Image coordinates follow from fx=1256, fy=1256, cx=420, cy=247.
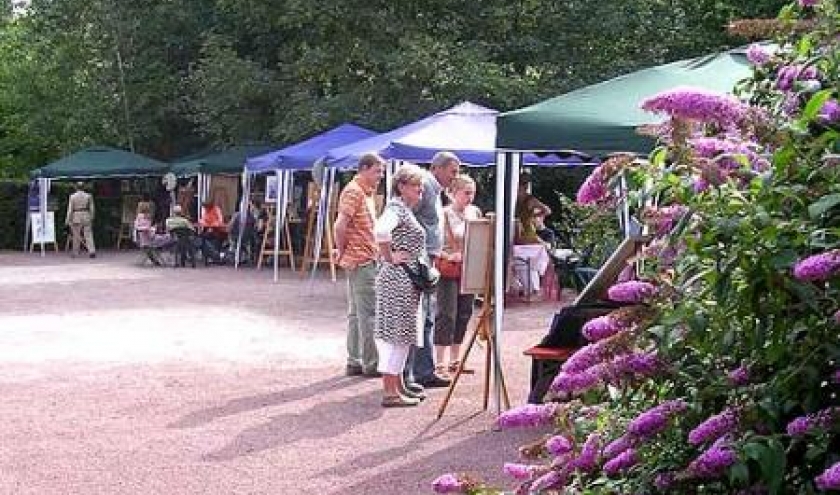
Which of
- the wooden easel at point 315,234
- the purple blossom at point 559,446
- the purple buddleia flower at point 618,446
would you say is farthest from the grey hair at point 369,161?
the wooden easel at point 315,234

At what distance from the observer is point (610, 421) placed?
121 inches

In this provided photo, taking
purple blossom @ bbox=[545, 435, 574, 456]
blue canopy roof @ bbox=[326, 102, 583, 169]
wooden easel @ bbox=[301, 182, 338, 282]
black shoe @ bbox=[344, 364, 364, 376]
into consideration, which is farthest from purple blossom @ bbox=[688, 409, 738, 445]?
wooden easel @ bbox=[301, 182, 338, 282]

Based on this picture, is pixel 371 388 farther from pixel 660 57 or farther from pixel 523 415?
pixel 660 57

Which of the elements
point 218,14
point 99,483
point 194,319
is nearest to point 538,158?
point 194,319

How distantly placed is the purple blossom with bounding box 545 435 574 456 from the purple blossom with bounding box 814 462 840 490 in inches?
35.9

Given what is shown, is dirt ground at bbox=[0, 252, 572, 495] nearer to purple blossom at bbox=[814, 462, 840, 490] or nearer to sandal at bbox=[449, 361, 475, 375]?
sandal at bbox=[449, 361, 475, 375]

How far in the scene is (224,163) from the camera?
80.4ft

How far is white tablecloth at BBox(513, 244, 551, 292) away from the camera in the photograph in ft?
50.7

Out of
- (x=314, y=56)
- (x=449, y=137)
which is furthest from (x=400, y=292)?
(x=314, y=56)

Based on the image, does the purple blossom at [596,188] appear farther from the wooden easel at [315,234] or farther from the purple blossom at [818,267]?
the wooden easel at [315,234]

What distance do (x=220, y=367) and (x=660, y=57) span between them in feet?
50.9

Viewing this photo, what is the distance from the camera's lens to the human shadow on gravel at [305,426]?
7.13 meters

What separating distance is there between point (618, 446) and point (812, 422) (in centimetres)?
52

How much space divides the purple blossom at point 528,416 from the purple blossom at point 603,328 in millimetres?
240
